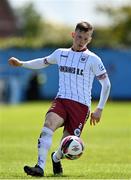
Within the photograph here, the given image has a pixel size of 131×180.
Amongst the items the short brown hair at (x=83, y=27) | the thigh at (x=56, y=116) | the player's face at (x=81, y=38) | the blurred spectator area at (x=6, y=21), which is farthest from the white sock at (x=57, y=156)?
the blurred spectator area at (x=6, y=21)

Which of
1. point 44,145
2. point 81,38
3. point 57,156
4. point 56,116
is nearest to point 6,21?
point 57,156

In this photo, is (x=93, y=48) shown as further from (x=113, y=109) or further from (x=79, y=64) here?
(x=79, y=64)

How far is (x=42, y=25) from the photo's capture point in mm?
107375

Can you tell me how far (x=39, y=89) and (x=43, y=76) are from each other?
89 centimetres

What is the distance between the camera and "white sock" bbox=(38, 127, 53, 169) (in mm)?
12875

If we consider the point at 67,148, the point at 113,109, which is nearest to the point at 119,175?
the point at 67,148

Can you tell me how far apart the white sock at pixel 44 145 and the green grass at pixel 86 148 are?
253 mm

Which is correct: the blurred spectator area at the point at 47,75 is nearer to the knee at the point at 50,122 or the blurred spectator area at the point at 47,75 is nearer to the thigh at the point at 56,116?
the thigh at the point at 56,116

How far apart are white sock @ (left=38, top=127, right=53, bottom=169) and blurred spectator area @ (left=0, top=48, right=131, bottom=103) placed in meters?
38.3

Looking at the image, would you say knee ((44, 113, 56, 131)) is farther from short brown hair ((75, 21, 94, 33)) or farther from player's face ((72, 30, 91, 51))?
short brown hair ((75, 21, 94, 33))

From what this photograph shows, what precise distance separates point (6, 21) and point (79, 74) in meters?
82.6

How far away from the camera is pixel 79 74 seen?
1333 centimetres

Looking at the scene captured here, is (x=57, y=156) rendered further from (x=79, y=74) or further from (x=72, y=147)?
(x=79, y=74)

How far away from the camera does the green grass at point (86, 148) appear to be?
45.6 feet
